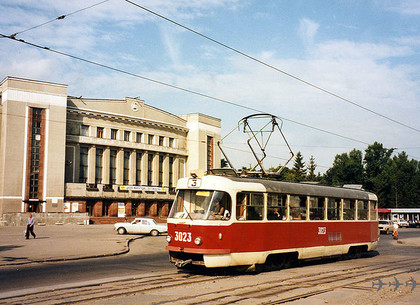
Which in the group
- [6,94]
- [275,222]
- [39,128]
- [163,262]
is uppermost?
[6,94]

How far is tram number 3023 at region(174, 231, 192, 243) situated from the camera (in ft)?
41.1

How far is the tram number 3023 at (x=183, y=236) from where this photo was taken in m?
12.5

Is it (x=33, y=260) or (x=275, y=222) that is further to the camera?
(x=33, y=260)

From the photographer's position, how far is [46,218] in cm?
5025

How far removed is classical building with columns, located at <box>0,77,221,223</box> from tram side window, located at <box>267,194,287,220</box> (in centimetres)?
4238

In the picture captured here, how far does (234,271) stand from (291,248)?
211 cm

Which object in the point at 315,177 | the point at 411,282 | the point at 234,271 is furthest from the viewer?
the point at 315,177

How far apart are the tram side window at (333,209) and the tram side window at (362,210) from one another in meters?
1.90

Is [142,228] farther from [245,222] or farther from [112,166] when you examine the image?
[112,166]

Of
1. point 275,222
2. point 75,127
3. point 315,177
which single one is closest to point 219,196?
point 275,222

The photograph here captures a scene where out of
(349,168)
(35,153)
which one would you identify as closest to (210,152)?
(35,153)

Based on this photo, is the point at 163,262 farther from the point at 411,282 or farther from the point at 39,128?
the point at 39,128

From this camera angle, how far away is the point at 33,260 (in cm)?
1684

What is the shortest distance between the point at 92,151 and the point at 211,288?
53.8 metres
